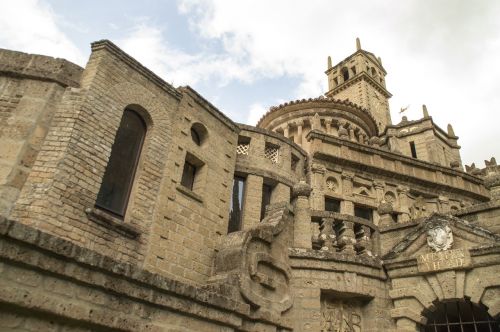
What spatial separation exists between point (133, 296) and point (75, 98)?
5.65 metres

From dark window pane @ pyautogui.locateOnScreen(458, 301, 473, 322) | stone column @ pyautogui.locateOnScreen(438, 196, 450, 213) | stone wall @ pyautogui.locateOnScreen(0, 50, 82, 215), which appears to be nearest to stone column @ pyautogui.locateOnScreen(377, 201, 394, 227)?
dark window pane @ pyautogui.locateOnScreen(458, 301, 473, 322)

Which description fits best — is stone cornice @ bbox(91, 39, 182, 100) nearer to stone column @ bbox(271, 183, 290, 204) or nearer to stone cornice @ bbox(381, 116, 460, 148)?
stone column @ bbox(271, 183, 290, 204)

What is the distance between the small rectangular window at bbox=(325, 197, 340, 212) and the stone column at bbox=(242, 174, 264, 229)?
370 cm

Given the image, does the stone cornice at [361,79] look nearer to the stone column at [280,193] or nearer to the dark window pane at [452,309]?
the stone column at [280,193]

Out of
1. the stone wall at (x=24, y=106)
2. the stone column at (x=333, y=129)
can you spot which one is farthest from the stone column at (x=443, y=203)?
the stone wall at (x=24, y=106)

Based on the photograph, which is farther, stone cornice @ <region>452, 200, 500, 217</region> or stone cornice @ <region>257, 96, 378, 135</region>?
stone cornice @ <region>257, 96, 378, 135</region>

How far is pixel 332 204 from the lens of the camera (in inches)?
636

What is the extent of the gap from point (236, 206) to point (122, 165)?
14.8 feet

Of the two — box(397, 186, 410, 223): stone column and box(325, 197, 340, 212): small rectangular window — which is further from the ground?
box(397, 186, 410, 223): stone column

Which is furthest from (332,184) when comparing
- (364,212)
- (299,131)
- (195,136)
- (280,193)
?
(195,136)

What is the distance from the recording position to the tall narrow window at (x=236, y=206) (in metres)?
12.6

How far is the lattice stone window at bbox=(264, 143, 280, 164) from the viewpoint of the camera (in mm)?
14703

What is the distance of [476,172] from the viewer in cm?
2070

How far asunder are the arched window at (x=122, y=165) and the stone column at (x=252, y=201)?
4.29m
